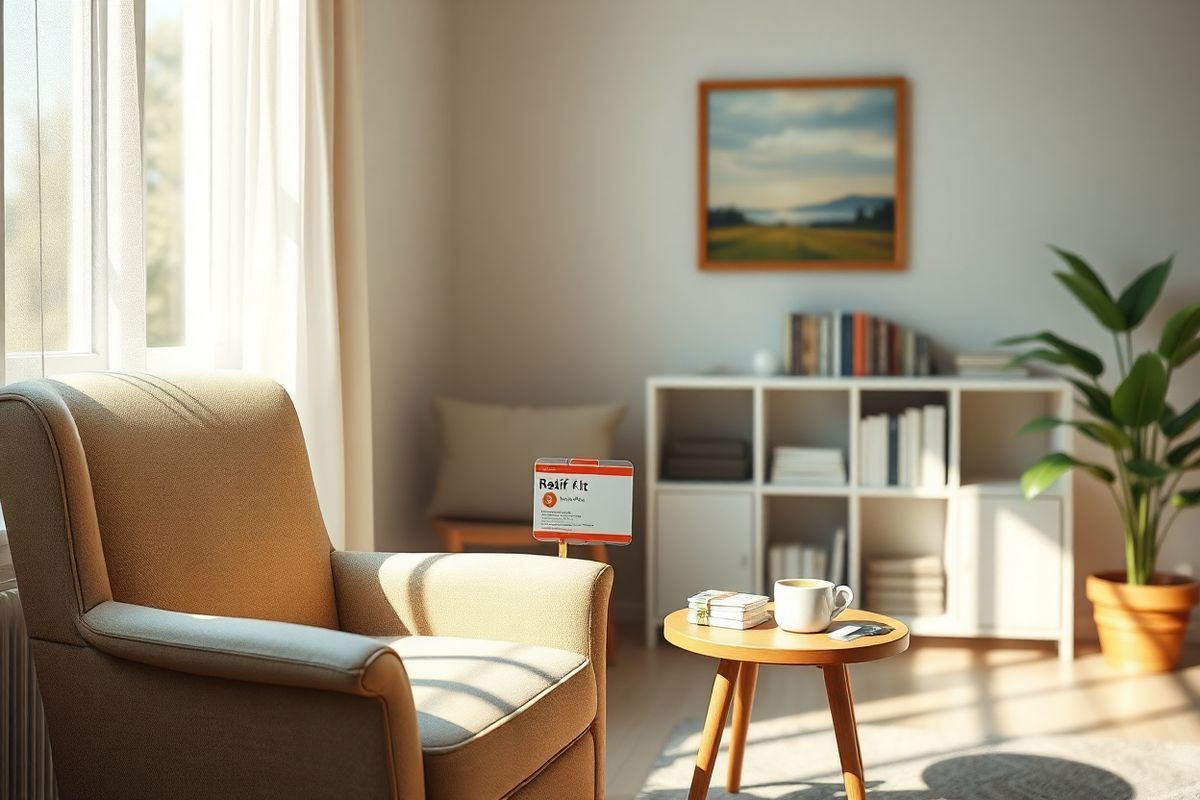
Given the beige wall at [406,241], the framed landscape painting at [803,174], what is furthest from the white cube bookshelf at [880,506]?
the beige wall at [406,241]

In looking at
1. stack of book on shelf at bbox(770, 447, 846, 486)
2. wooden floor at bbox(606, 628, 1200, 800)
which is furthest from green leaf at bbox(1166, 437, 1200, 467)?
stack of book on shelf at bbox(770, 447, 846, 486)

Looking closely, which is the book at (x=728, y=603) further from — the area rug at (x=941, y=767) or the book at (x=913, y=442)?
the book at (x=913, y=442)

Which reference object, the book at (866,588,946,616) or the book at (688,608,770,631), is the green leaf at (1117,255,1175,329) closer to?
the book at (866,588,946,616)

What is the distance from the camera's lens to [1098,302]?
3832 millimetres

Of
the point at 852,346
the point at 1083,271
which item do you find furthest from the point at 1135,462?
the point at 852,346

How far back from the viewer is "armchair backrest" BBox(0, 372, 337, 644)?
179 cm

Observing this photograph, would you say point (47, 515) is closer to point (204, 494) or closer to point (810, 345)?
point (204, 494)

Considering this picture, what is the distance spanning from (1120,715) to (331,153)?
8.37ft

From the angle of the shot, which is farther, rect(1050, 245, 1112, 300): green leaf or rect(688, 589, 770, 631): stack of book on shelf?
rect(1050, 245, 1112, 300): green leaf

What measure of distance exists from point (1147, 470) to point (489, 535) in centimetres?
197

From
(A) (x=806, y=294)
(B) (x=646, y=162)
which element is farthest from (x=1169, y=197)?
(B) (x=646, y=162)

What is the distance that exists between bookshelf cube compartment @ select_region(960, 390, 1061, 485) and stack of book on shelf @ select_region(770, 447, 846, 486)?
494 mm

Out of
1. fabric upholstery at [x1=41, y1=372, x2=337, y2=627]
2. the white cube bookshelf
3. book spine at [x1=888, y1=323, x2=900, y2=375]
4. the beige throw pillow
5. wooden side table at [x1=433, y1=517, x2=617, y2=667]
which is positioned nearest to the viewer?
fabric upholstery at [x1=41, y1=372, x2=337, y2=627]

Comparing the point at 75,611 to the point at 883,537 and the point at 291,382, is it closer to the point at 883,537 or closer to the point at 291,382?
the point at 291,382
